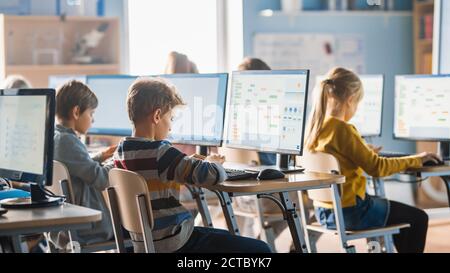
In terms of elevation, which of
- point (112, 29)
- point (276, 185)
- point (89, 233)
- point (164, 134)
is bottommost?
point (89, 233)

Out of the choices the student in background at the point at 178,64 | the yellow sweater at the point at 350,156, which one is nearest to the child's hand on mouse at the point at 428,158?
the yellow sweater at the point at 350,156

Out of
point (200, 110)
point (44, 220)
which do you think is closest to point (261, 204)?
point (200, 110)

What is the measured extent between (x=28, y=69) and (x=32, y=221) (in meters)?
3.89

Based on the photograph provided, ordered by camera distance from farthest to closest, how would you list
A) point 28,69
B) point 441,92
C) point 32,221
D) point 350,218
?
point 28,69 → point 441,92 → point 350,218 → point 32,221

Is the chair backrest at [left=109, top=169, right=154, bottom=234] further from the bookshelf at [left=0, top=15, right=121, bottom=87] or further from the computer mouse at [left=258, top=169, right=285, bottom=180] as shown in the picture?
the bookshelf at [left=0, top=15, right=121, bottom=87]

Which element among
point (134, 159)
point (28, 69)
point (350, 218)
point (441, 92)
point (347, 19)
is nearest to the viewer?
point (134, 159)

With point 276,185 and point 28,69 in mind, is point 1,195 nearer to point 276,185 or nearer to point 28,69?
point 276,185

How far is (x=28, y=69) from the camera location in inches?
236

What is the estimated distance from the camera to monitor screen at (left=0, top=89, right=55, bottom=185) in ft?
8.37

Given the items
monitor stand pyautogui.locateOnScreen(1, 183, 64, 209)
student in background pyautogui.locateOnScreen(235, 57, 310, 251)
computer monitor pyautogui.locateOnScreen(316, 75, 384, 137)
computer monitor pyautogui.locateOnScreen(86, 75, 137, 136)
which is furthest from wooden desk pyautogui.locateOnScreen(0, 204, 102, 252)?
computer monitor pyautogui.locateOnScreen(316, 75, 384, 137)

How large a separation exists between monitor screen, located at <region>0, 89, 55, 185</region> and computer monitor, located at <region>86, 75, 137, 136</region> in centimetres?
170

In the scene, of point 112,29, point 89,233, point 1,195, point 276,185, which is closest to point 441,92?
point 276,185

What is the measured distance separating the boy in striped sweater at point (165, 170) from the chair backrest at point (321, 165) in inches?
25.7
